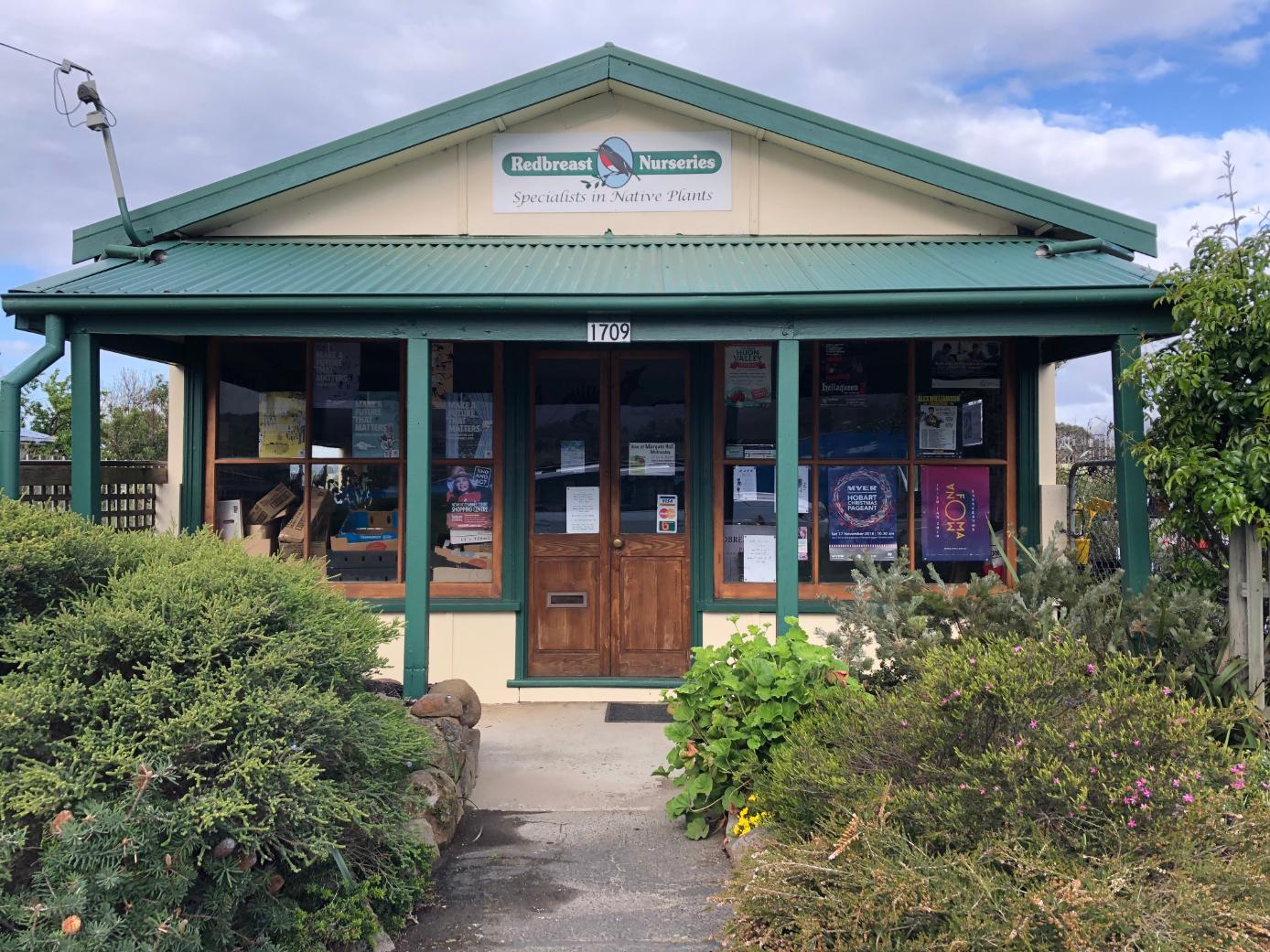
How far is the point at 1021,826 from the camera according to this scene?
2809mm

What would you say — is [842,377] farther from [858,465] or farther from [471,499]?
[471,499]

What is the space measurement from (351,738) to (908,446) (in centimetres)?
472

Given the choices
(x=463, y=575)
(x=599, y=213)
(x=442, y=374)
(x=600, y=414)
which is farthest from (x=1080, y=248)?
(x=463, y=575)

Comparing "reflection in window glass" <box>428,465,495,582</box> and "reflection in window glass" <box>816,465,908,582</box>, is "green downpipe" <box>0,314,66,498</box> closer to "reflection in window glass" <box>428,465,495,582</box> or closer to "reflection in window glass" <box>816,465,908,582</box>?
"reflection in window glass" <box>428,465,495,582</box>

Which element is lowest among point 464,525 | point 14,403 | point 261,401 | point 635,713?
point 635,713

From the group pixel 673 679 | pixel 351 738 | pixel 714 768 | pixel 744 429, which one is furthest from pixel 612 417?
pixel 351 738

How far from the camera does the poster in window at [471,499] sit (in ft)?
22.6

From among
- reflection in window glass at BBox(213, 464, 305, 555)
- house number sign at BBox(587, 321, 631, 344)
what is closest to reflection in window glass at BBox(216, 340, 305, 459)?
reflection in window glass at BBox(213, 464, 305, 555)

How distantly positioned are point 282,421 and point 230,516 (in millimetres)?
788

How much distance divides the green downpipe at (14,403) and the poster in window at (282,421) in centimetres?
158

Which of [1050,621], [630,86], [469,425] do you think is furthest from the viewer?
[469,425]

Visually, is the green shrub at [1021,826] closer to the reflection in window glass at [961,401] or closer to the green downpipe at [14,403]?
the reflection in window glass at [961,401]

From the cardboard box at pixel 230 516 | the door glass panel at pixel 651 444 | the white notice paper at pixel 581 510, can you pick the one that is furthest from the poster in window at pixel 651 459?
the cardboard box at pixel 230 516

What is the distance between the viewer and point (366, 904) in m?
3.33
